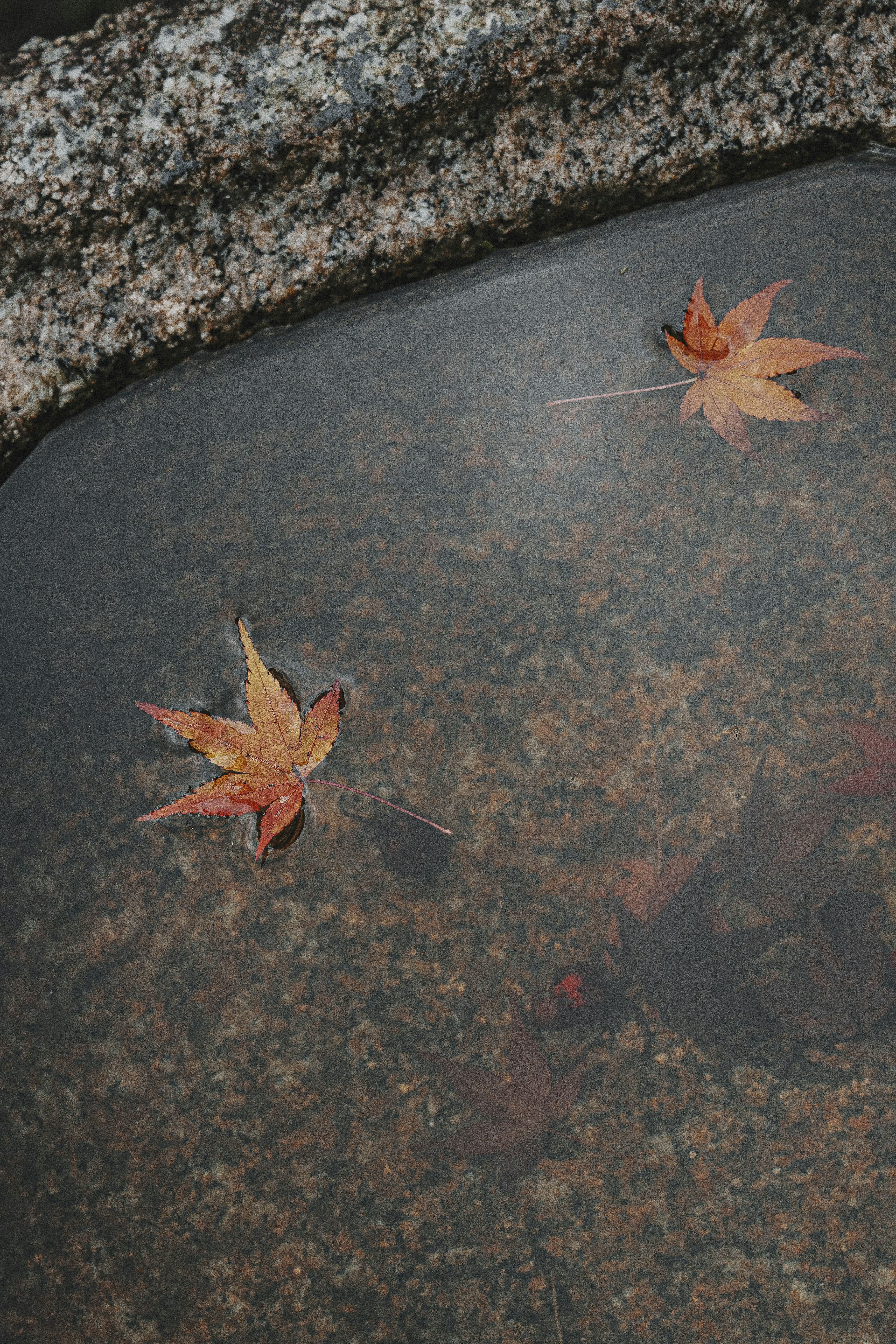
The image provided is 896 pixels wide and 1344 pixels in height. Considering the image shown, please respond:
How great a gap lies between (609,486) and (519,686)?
18.9 inches

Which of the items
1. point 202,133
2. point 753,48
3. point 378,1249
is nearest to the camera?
point 378,1249

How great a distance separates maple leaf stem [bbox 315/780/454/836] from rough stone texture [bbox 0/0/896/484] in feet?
3.13

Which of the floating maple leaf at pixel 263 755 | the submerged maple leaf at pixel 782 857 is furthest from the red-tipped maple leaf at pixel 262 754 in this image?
the submerged maple leaf at pixel 782 857

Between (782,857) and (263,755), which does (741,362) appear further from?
(263,755)

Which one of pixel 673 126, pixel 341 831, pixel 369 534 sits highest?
pixel 673 126

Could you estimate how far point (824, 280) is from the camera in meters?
1.80

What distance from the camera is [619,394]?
1.78m

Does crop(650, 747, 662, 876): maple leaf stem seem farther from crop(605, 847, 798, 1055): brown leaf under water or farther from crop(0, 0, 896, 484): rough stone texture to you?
crop(0, 0, 896, 484): rough stone texture

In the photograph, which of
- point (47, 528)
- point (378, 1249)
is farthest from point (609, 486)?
point (378, 1249)

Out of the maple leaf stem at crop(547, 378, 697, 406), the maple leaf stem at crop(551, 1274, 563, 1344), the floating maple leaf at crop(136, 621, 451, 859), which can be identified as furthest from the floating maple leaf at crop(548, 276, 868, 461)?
the maple leaf stem at crop(551, 1274, 563, 1344)

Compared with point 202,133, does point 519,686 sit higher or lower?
lower

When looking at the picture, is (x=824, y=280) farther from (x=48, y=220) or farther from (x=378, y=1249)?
(x=378, y=1249)

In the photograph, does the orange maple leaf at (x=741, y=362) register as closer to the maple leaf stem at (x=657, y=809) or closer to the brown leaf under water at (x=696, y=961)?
the maple leaf stem at (x=657, y=809)

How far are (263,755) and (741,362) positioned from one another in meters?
1.30
